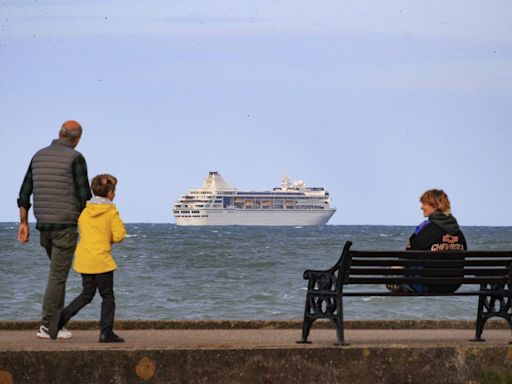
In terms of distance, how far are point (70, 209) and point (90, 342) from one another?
71 cm

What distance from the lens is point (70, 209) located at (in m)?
7.25

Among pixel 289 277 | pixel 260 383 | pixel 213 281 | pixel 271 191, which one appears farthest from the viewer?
pixel 271 191

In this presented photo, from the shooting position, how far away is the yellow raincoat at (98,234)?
7059 mm

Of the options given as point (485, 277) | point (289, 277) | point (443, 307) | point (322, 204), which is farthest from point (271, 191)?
point (485, 277)

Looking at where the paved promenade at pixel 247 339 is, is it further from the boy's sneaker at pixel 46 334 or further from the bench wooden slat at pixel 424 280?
the bench wooden slat at pixel 424 280

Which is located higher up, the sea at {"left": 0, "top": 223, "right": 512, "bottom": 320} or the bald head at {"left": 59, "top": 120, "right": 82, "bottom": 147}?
the bald head at {"left": 59, "top": 120, "right": 82, "bottom": 147}

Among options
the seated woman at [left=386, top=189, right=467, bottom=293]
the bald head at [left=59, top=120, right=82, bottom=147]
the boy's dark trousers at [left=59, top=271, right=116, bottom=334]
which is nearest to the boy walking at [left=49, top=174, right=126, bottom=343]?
the boy's dark trousers at [left=59, top=271, right=116, bottom=334]

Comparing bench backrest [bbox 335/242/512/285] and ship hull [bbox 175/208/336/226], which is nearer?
bench backrest [bbox 335/242/512/285]

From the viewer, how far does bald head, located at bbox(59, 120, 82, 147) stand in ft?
23.8

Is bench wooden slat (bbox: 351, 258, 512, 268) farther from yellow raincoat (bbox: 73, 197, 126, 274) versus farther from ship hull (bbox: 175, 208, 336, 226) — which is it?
ship hull (bbox: 175, 208, 336, 226)

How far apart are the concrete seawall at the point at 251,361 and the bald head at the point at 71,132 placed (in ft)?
3.49

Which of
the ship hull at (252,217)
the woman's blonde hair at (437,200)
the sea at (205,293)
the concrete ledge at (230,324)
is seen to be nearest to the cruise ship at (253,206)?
the ship hull at (252,217)

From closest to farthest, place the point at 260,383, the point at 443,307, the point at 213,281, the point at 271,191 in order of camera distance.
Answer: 1. the point at 260,383
2. the point at 443,307
3. the point at 213,281
4. the point at 271,191

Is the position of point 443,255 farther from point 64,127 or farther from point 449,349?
point 64,127
